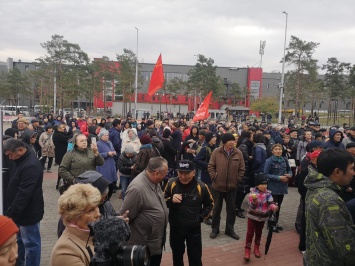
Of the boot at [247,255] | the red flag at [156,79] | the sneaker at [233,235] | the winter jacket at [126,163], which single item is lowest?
the sneaker at [233,235]

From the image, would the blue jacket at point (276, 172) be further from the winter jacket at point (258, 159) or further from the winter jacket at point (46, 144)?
the winter jacket at point (46, 144)

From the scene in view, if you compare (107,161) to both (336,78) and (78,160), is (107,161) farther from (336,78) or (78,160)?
(336,78)

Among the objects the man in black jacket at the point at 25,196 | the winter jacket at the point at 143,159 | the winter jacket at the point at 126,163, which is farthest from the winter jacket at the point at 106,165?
the man in black jacket at the point at 25,196

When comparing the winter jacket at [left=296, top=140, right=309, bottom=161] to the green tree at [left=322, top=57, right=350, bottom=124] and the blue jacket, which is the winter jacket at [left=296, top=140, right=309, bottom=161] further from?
the green tree at [left=322, top=57, right=350, bottom=124]

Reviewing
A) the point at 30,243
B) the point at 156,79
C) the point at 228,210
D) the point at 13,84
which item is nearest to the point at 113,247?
the point at 30,243

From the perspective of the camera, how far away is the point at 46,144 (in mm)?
10016

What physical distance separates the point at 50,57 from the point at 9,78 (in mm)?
15452

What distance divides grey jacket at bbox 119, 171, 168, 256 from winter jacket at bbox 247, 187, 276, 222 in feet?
6.58

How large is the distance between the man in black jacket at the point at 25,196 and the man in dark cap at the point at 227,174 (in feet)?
10.2

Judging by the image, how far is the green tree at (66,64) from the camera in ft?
129

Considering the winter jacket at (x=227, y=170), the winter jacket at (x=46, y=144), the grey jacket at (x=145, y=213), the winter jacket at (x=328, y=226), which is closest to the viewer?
the winter jacket at (x=328, y=226)

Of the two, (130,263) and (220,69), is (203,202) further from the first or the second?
(220,69)

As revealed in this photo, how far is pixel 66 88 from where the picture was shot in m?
40.8

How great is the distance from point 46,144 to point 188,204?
7590 mm
